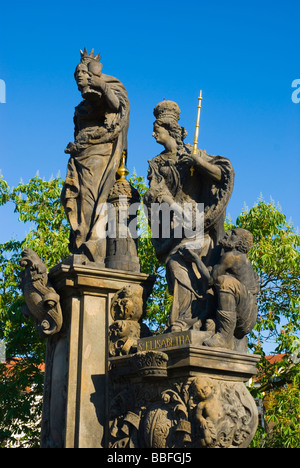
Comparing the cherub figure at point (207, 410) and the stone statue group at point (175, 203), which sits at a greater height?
the stone statue group at point (175, 203)

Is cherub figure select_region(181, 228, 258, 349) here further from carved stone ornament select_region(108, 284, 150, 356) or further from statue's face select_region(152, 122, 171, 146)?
statue's face select_region(152, 122, 171, 146)

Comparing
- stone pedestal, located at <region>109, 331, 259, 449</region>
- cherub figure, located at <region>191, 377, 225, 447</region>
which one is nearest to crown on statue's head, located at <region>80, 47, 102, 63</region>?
stone pedestal, located at <region>109, 331, 259, 449</region>

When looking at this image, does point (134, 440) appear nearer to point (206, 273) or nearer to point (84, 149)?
point (206, 273)

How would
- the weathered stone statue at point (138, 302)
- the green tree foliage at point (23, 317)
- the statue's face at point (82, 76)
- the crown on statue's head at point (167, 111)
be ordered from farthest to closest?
the green tree foliage at point (23, 317)
the statue's face at point (82, 76)
the crown on statue's head at point (167, 111)
the weathered stone statue at point (138, 302)

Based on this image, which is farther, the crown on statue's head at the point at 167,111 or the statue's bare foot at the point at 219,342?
the crown on statue's head at the point at 167,111

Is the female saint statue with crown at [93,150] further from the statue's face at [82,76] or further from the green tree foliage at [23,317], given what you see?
the green tree foliage at [23,317]

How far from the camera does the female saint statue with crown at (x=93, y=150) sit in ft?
30.0

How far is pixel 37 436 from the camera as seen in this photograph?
18.0 metres

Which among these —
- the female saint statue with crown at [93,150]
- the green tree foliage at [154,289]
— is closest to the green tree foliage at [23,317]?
the green tree foliage at [154,289]

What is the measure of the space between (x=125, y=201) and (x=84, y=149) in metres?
0.99

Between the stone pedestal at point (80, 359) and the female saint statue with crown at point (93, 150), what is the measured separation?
0.49 metres

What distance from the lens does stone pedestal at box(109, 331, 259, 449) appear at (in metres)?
7.03
